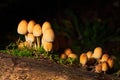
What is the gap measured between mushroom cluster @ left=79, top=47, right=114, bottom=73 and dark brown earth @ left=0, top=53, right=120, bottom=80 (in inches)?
6.5

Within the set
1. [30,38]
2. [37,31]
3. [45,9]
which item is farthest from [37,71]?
[45,9]

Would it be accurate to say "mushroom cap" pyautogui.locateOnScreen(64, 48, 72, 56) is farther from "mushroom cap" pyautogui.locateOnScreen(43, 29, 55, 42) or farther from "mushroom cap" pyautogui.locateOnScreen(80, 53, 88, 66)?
"mushroom cap" pyautogui.locateOnScreen(43, 29, 55, 42)

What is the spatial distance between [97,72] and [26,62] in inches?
32.9

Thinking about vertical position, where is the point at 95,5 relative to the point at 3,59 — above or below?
above

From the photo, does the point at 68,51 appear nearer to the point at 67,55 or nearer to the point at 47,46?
the point at 67,55

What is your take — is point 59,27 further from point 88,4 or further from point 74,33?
point 88,4

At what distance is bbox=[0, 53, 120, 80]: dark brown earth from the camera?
327 cm

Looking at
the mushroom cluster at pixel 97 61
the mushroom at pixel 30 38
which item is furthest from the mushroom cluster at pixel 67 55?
the mushroom at pixel 30 38

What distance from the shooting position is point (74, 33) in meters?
8.00

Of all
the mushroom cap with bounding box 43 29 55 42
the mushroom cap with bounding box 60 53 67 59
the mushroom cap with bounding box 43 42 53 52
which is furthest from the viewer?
the mushroom cap with bounding box 60 53 67 59

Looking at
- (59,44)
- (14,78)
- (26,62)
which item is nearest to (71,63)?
(59,44)

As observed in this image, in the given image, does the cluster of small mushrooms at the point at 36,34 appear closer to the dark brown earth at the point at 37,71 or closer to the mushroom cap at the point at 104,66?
the dark brown earth at the point at 37,71

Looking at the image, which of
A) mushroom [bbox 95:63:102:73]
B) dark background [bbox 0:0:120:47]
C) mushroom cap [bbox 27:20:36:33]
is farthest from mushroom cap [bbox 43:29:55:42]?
dark background [bbox 0:0:120:47]

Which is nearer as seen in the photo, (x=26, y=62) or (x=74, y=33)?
(x=26, y=62)
